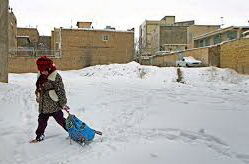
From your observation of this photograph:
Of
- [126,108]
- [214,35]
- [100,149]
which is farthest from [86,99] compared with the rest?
[214,35]

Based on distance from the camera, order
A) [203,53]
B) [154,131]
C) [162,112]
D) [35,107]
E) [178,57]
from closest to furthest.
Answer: [154,131]
[162,112]
[35,107]
[203,53]
[178,57]

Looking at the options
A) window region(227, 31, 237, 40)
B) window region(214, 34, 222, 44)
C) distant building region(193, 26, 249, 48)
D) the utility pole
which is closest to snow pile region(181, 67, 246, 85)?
distant building region(193, 26, 249, 48)

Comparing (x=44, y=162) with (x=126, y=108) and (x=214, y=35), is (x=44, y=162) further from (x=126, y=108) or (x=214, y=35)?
(x=214, y=35)

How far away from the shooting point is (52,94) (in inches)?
239

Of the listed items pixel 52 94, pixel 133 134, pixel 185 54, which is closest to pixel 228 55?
pixel 185 54

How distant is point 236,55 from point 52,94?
77.4 feet

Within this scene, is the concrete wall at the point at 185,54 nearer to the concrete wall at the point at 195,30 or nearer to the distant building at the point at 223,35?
the distant building at the point at 223,35

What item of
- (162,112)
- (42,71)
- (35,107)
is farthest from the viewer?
(35,107)

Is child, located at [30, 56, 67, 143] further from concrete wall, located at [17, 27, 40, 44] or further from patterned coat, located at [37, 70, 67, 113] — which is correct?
concrete wall, located at [17, 27, 40, 44]

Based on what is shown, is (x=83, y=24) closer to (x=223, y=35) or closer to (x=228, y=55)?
(x=223, y=35)

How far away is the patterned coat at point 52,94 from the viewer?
6.09 metres

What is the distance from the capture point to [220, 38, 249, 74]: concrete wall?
26.0 m

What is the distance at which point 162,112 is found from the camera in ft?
28.3

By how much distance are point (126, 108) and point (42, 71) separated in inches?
153
